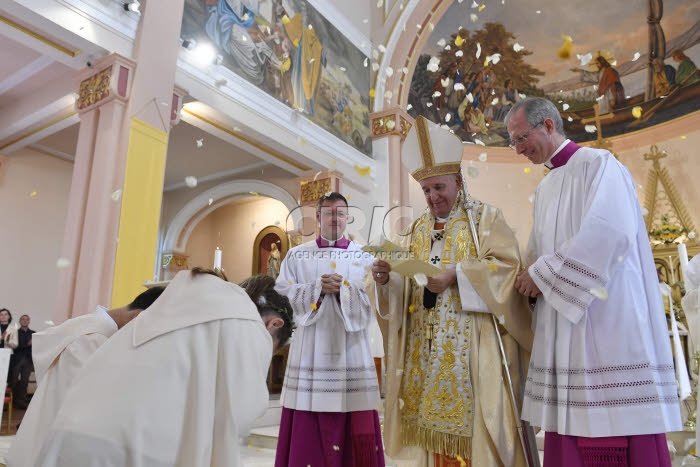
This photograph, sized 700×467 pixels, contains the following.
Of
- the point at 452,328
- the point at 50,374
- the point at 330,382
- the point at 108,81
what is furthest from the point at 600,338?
the point at 108,81

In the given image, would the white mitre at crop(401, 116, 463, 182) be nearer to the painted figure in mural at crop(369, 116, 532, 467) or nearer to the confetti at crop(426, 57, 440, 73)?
the painted figure in mural at crop(369, 116, 532, 467)

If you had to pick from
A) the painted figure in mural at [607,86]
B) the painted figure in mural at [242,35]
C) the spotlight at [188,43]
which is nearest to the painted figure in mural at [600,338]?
the spotlight at [188,43]

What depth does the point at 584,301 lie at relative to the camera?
79.9 inches

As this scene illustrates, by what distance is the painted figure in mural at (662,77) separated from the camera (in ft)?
37.7

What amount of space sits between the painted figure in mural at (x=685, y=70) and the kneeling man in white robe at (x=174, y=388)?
40.7ft

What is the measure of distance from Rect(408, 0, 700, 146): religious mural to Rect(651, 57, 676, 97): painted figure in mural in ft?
0.07

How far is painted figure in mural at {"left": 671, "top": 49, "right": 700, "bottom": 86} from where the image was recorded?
11125 millimetres

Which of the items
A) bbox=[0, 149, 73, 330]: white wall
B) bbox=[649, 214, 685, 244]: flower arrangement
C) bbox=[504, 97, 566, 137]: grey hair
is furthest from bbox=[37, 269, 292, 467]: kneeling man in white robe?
bbox=[649, 214, 685, 244]: flower arrangement

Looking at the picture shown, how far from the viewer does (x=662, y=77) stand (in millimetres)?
11609

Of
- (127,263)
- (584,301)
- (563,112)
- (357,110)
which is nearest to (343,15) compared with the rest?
(357,110)

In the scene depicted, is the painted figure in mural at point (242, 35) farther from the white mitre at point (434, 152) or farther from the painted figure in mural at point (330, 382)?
the white mitre at point (434, 152)

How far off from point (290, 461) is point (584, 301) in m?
2.00

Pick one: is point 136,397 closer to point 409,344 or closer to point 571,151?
point 409,344

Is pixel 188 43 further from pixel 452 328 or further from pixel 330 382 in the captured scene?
pixel 452 328
